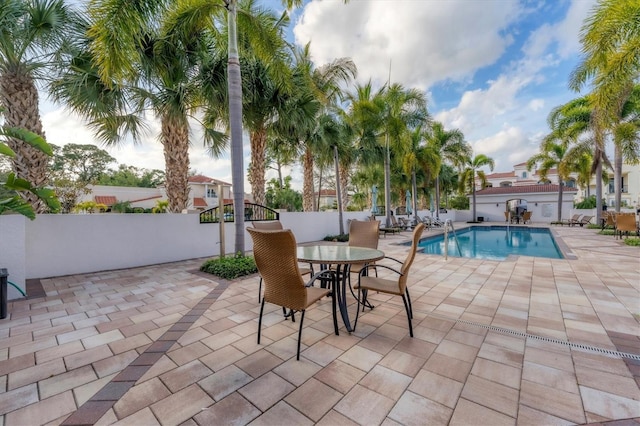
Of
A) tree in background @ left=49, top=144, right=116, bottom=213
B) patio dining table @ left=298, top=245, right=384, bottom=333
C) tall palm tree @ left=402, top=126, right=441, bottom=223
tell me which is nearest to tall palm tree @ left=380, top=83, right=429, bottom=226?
tall palm tree @ left=402, top=126, right=441, bottom=223

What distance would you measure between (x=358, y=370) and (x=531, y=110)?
46.2 feet

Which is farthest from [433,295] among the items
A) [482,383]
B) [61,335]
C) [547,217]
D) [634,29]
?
[547,217]

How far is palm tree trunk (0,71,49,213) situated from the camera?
5055mm

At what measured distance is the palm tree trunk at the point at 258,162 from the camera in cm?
897

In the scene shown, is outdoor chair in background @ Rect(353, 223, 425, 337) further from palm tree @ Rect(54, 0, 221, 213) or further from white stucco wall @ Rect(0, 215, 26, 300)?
palm tree @ Rect(54, 0, 221, 213)

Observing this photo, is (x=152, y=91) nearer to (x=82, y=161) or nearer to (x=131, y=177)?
(x=82, y=161)

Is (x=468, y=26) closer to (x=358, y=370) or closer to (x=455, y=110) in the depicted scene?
(x=455, y=110)

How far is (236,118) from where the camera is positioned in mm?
5605

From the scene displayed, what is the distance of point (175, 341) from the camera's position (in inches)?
105

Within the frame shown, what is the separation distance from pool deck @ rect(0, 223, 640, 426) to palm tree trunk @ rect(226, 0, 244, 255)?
1995 mm

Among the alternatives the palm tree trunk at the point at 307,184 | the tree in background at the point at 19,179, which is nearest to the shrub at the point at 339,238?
the palm tree trunk at the point at 307,184

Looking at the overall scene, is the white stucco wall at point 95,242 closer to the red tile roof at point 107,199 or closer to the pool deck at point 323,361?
the pool deck at point 323,361

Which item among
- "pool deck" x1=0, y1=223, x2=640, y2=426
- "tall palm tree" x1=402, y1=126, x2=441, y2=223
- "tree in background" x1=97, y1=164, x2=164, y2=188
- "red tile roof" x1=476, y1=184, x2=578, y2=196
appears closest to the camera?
"pool deck" x1=0, y1=223, x2=640, y2=426

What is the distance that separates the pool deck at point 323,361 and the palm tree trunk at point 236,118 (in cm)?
199
